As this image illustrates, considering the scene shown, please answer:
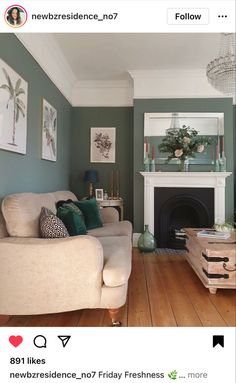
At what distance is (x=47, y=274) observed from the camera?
1.08 m

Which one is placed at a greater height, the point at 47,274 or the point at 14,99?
the point at 14,99

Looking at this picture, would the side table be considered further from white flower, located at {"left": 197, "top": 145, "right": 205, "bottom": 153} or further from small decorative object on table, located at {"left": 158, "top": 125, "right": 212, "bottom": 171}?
white flower, located at {"left": 197, "top": 145, "right": 205, "bottom": 153}

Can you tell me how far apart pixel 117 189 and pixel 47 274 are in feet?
7.27

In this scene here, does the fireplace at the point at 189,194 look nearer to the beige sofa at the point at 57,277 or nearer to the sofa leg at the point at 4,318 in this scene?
the beige sofa at the point at 57,277

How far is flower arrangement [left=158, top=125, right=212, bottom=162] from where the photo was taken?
9.12ft

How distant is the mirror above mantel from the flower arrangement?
54 millimetres

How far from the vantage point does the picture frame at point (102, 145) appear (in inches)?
123

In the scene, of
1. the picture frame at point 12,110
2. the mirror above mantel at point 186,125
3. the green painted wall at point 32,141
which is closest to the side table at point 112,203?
the green painted wall at point 32,141

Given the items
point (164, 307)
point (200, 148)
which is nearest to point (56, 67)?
point (200, 148)
